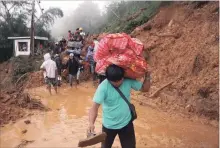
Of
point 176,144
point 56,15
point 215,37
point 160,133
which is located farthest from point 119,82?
point 56,15

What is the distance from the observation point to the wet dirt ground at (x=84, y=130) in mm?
5844

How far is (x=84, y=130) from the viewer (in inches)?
266

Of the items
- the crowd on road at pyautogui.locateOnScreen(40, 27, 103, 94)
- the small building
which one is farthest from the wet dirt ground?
the small building

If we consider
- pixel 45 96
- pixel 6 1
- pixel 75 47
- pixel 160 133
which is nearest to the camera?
pixel 160 133

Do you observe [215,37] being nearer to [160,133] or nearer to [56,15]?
[160,133]

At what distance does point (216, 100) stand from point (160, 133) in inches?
73.6

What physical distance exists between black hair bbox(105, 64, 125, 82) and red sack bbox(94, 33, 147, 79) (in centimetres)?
13

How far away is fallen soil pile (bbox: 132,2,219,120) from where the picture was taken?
25.8ft

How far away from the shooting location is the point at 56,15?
96.7 feet

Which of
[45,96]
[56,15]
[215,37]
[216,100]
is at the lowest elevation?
[45,96]

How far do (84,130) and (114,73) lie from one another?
3.71 metres

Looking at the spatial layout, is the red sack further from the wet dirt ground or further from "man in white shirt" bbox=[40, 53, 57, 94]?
"man in white shirt" bbox=[40, 53, 57, 94]

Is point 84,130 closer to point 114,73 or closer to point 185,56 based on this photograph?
point 114,73

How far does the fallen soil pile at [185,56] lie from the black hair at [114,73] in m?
4.37
